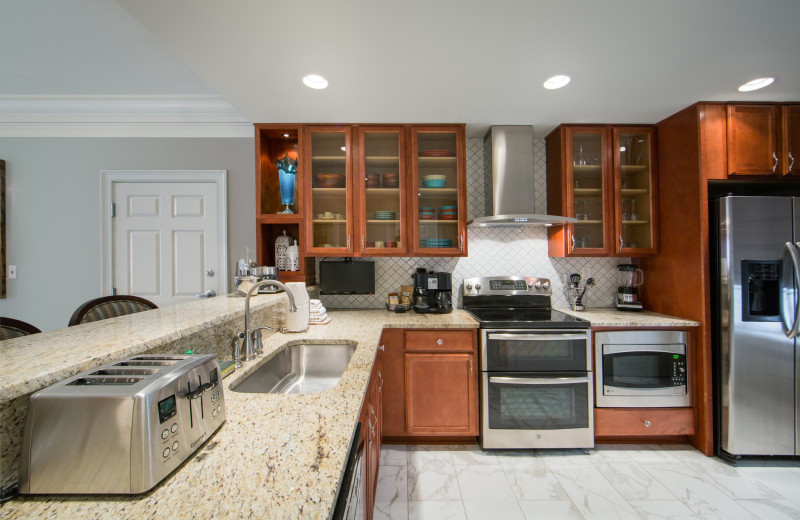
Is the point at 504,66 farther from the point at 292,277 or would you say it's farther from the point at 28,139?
the point at 28,139

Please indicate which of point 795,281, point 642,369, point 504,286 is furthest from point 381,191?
point 795,281

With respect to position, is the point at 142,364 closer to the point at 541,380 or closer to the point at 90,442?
the point at 90,442

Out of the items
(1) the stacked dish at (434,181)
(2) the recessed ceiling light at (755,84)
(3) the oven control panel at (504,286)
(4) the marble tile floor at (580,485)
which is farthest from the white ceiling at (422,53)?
(4) the marble tile floor at (580,485)

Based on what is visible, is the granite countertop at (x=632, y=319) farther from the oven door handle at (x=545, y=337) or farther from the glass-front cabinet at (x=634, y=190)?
the glass-front cabinet at (x=634, y=190)

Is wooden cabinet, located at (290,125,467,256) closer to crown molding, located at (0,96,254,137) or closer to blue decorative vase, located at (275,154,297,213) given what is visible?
blue decorative vase, located at (275,154,297,213)

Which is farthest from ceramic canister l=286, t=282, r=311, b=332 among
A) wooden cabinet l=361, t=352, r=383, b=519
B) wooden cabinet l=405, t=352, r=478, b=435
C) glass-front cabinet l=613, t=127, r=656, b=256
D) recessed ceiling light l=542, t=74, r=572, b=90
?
glass-front cabinet l=613, t=127, r=656, b=256

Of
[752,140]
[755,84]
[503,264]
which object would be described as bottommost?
[503,264]

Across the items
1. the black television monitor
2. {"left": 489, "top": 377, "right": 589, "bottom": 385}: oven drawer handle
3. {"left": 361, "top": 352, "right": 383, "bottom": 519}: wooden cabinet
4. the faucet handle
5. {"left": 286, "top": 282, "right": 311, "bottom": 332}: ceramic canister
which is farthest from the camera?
the black television monitor

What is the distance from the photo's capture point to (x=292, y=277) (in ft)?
7.95

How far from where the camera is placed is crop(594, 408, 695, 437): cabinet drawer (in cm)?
206

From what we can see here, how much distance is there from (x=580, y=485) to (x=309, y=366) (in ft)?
5.59

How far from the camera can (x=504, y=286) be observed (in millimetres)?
2584

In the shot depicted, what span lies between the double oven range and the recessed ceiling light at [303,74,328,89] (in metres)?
1.85

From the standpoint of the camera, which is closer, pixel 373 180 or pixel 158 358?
pixel 158 358
